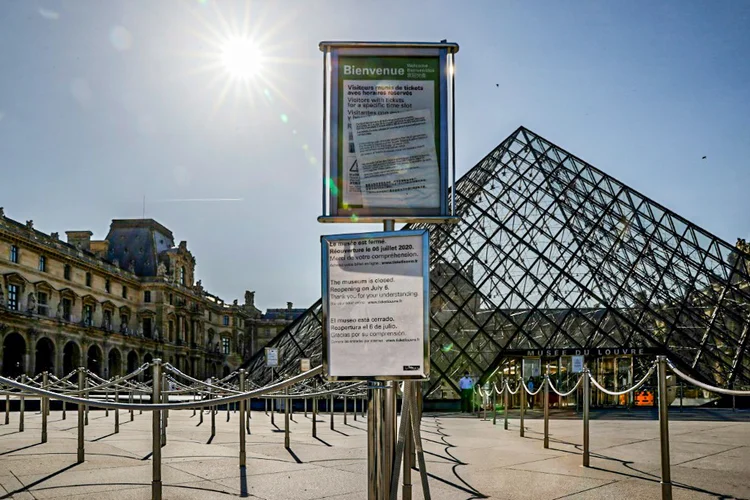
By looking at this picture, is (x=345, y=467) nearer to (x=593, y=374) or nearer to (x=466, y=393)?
(x=466, y=393)

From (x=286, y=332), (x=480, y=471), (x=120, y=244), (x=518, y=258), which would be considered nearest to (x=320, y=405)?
(x=286, y=332)

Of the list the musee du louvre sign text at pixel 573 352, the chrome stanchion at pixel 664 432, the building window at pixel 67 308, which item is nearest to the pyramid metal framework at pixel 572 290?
the musee du louvre sign text at pixel 573 352

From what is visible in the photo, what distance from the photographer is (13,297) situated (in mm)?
52250

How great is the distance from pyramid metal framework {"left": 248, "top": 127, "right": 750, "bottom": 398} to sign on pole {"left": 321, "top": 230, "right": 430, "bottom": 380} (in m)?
20.3

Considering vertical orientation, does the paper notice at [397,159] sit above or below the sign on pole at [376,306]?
above

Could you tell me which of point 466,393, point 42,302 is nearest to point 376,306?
point 466,393

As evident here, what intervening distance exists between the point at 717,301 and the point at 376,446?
2556 cm

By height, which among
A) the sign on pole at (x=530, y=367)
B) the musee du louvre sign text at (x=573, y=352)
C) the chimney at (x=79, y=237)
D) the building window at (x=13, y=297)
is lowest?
the sign on pole at (x=530, y=367)

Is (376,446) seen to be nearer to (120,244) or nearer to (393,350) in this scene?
(393,350)

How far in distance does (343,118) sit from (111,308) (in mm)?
69283

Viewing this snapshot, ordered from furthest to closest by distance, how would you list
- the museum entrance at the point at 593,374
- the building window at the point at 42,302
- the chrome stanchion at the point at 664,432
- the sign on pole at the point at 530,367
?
1. the building window at the point at 42,302
2. the museum entrance at the point at 593,374
3. the sign on pole at the point at 530,367
4. the chrome stanchion at the point at 664,432

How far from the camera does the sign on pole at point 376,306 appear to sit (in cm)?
434

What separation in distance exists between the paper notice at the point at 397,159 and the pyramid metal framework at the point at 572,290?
20269 millimetres

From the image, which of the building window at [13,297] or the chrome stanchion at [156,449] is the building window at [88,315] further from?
the chrome stanchion at [156,449]
